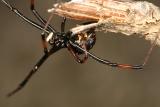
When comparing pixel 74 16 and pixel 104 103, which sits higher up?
pixel 74 16

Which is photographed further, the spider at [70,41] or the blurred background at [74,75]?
the blurred background at [74,75]

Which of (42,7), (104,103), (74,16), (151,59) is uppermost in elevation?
(74,16)

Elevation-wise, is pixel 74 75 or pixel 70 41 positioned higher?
pixel 70 41

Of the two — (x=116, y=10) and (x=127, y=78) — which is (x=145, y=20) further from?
(x=127, y=78)

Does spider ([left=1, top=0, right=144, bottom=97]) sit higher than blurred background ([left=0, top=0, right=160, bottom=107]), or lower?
higher

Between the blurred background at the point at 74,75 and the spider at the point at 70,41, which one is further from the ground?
the spider at the point at 70,41

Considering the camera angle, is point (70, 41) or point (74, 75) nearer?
point (70, 41)

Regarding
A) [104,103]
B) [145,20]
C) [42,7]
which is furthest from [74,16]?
[42,7]

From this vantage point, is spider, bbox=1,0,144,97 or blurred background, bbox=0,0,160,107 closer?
spider, bbox=1,0,144,97
